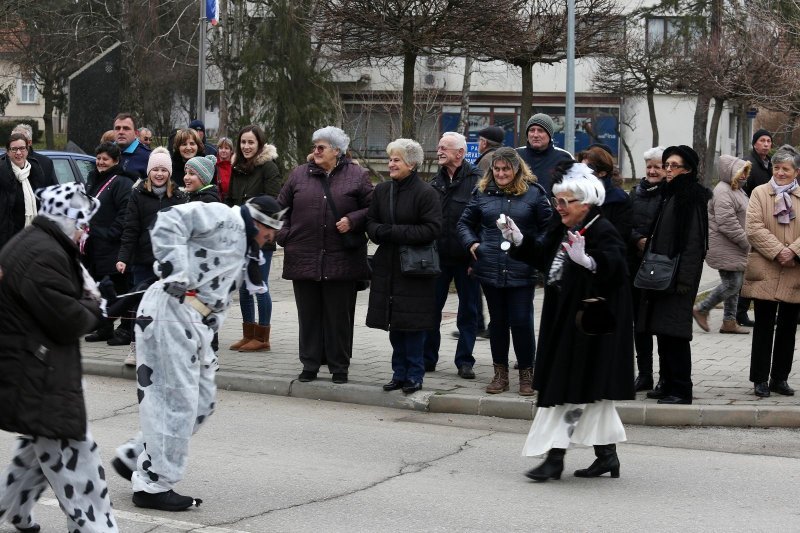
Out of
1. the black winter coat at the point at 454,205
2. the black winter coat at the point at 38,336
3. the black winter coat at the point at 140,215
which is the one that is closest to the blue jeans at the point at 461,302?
the black winter coat at the point at 454,205

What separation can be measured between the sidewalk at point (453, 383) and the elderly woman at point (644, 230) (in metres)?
0.34

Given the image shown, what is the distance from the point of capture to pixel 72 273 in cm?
533

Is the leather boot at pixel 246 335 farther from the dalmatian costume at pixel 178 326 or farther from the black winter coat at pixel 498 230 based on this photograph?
the dalmatian costume at pixel 178 326

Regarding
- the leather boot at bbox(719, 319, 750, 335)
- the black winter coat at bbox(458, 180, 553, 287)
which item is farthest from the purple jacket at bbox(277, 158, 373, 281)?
the leather boot at bbox(719, 319, 750, 335)

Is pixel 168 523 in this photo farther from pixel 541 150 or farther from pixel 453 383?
pixel 541 150

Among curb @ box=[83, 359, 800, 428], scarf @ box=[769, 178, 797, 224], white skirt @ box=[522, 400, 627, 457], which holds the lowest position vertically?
curb @ box=[83, 359, 800, 428]

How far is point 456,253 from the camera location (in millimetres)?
10602

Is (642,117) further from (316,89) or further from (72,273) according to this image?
(72,273)

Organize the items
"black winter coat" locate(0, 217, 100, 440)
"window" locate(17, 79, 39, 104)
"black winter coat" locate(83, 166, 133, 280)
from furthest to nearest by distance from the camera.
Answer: "window" locate(17, 79, 39, 104) < "black winter coat" locate(83, 166, 133, 280) < "black winter coat" locate(0, 217, 100, 440)

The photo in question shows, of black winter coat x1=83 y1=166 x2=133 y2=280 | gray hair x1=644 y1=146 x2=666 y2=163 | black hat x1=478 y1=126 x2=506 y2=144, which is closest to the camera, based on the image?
gray hair x1=644 y1=146 x2=666 y2=163

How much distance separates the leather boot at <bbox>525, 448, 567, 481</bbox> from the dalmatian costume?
2.14 meters

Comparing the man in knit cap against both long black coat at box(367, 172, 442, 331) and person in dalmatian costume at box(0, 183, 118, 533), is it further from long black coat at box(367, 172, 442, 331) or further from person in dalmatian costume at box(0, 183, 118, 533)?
person in dalmatian costume at box(0, 183, 118, 533)

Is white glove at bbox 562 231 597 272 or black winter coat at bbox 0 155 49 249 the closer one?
white glove at bbox 562 231 597 272

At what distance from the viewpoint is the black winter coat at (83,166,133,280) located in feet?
38.0
